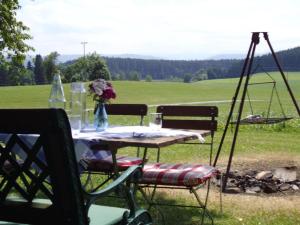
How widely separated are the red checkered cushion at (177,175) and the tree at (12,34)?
13.0 m

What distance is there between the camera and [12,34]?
1783cm

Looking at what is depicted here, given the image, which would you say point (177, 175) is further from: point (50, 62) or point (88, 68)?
point (50, 62)

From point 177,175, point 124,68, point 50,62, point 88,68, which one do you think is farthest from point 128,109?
point 124,68

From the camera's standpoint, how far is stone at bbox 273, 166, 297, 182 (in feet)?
21.7

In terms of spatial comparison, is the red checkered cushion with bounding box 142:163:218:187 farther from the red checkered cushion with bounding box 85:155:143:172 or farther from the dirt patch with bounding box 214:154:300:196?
the dirt patch with bounding box 214:154:300:196

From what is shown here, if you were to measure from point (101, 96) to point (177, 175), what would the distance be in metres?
0.92

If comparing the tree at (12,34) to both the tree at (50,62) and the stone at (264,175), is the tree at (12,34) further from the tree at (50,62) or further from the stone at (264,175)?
the tree at (50,62)

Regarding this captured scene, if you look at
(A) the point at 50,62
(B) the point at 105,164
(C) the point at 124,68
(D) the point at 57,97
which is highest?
(D) the point at 57,97

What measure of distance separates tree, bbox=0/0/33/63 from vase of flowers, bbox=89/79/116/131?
1266cm

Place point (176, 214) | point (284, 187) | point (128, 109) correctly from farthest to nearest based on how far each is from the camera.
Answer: point (284, 187) < point (128, 109) < point (176, 214)

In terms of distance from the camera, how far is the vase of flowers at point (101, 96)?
4.38m

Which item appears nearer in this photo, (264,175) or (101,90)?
(101,90)

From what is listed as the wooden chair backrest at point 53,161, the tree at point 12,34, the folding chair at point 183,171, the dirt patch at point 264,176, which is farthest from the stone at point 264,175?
Result: the tree at point 12,34

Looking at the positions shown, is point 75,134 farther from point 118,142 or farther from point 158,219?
point 158,219
